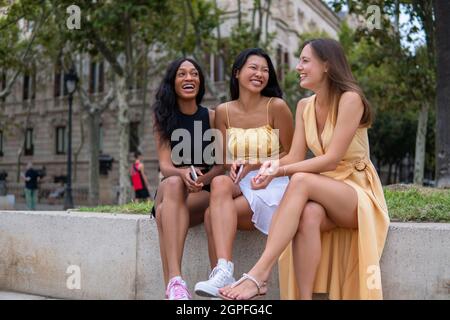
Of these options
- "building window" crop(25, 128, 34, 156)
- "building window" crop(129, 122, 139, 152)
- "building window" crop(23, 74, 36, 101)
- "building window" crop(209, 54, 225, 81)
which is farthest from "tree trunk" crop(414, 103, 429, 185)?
"building window" crop(25, 128, 34, 156)

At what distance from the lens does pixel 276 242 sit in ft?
10.0

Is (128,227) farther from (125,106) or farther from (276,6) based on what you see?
(276,6)

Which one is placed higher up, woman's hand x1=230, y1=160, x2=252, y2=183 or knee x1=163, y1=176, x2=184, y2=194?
woman's hand x1=230, y1=160, x2=252, y2=183

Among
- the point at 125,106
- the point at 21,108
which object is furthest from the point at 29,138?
the point at 125,106

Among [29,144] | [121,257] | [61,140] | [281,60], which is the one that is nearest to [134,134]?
[61,140]

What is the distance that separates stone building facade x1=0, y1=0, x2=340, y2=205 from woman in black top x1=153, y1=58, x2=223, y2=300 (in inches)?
805

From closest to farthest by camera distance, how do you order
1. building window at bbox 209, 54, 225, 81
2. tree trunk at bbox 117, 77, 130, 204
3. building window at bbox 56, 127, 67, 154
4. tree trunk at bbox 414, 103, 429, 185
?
1. tree trunk at bbox 117, 77, 130, 204
2. tree trunk at bbox 414, 103, 429, 185
3. building window at bbox 209, 54, 225, 81
4. building window at bbox 56, 127, 67, 154

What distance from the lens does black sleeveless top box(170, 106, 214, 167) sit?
3992mm

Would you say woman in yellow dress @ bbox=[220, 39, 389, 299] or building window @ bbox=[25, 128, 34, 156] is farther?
building window @ bbox=[25, 128, 34, 156]

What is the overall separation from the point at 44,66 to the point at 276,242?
24346 millimetres

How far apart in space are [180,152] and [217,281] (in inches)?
47.8

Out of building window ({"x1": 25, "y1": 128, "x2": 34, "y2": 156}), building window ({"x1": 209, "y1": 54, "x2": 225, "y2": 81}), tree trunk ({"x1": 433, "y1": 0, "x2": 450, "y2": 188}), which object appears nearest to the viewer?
tree trunk ({"x1": 433, "y1": 0, "x2": 450, "y2": 188})

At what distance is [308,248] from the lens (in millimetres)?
3078

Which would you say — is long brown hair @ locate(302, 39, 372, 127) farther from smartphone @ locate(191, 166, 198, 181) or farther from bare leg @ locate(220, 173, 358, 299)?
smartphone @ locate(191, 166, 198, 181)
